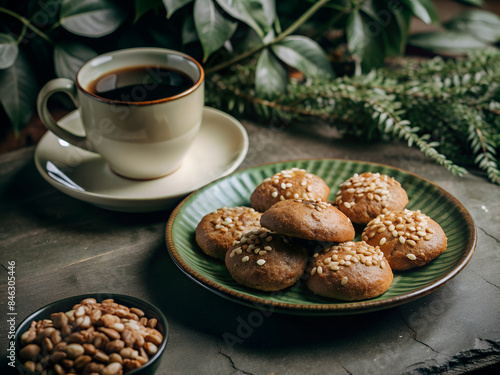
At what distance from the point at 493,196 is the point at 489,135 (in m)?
0.22

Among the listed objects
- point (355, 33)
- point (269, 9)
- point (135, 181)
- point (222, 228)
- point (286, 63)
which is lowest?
point (135, 181)

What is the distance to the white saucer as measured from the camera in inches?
51.6

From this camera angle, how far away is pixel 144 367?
0.83 metres

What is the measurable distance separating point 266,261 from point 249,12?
88cm

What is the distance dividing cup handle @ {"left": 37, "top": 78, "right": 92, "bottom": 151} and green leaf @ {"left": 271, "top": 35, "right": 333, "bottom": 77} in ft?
2.40

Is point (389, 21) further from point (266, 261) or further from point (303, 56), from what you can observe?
point (266, 261)

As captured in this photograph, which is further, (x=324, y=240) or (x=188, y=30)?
(x=188, y=30)

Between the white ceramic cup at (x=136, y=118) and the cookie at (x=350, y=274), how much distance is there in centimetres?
55

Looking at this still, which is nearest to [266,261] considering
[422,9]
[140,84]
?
[140,84]

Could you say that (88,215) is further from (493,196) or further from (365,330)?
(493,196)

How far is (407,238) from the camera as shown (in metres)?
1.11

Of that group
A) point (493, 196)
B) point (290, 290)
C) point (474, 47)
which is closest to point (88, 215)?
point (290, 290)

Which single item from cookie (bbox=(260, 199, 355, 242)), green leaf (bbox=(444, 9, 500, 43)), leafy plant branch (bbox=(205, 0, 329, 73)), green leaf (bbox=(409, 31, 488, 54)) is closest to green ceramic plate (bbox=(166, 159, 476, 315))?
cookie (bbox=(260, 199, 355, 242))

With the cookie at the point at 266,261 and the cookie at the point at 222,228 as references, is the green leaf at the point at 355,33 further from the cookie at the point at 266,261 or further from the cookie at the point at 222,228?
the cookie at the point at 266,261
